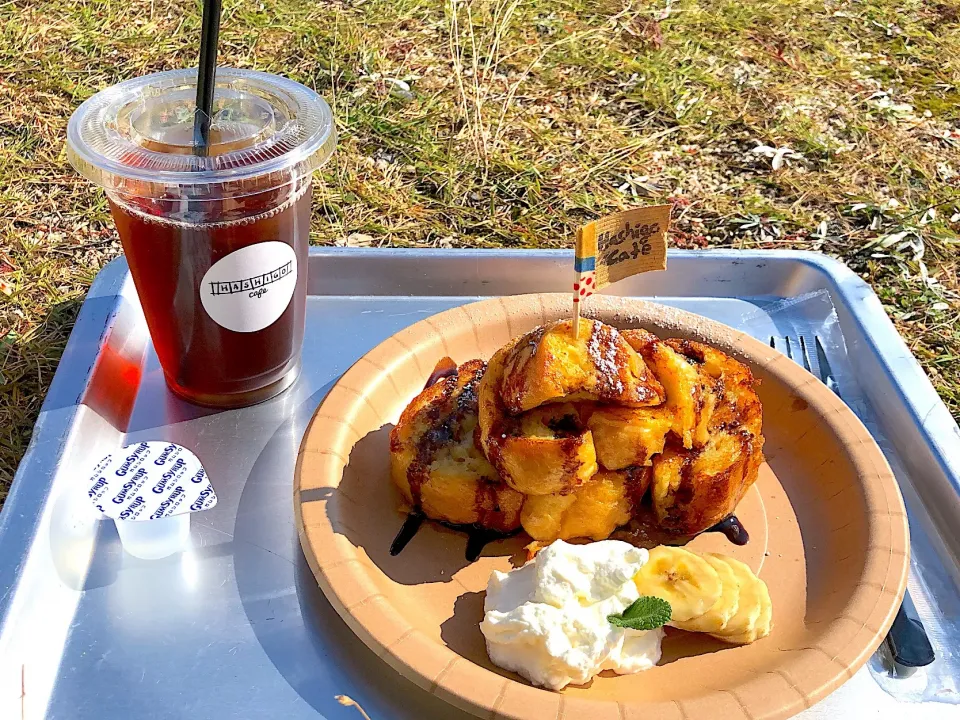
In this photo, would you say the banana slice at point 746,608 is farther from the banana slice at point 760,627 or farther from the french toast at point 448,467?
the french toast at point 448,467

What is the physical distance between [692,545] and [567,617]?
38 centimetres

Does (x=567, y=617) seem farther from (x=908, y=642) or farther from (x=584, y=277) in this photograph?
(x=908, y=642)

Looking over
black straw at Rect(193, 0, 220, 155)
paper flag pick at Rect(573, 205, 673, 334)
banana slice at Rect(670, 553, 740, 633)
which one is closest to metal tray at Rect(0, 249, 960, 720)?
banana slice at Rect(670, 553, 740, 633)

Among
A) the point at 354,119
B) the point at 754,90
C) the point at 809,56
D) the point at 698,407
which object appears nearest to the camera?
the point at 698,407

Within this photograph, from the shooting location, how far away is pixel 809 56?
14.6ft

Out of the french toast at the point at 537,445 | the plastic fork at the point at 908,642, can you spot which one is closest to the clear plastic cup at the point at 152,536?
the french toast at the point at 537,445

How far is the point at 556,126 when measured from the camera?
390cm

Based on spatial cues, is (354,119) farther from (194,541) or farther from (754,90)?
(194,541)

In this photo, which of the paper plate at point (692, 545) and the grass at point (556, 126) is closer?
→ the paper plate at point (692, 545)

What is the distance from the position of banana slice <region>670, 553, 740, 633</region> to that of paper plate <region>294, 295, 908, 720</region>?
58 mm

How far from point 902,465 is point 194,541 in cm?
150

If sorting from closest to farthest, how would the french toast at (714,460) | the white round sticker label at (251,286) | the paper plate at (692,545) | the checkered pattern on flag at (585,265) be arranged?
the paper plate at (692,545) → the checkered pattern on flag at (585,265) → the french toast at (714,460) → the white round sticker label at (251,286)

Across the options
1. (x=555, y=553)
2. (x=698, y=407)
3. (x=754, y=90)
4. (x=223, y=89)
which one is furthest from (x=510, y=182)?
(x=555, y=553)

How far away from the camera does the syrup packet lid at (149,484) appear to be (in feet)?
4.97
